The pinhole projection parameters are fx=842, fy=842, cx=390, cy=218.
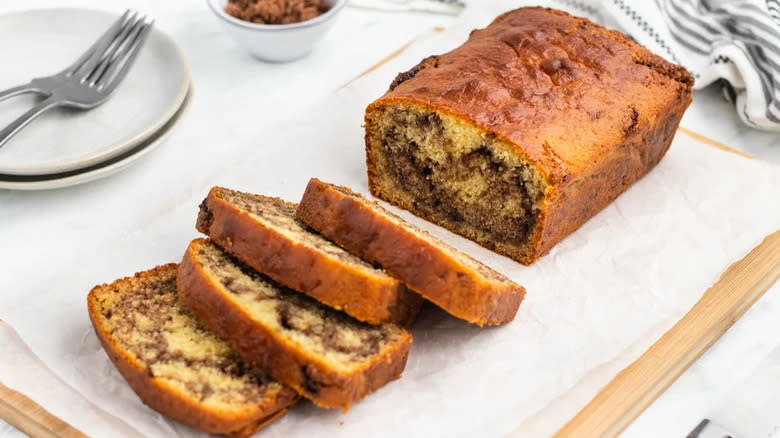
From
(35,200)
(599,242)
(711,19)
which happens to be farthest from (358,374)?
(711,19)

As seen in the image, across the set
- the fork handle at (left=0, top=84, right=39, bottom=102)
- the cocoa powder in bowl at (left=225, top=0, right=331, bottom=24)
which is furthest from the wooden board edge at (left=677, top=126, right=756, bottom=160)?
the fork handle at (left=0, top=84, right=39, bottom=102)

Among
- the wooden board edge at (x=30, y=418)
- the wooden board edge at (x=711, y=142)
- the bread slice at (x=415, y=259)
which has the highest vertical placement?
the wooden board edge at (x=711, y=142)

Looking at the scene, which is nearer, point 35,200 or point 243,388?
point 243,388

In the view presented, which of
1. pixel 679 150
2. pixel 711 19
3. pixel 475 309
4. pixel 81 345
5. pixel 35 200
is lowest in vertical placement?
pixel 35 200

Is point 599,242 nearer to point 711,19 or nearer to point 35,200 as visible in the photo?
point 711,19

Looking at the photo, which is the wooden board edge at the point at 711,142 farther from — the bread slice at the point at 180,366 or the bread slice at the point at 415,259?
the bread slice at the point at 180,366

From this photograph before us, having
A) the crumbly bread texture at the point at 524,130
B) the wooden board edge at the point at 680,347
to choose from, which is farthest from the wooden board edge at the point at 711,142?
the wooden board edge at the point at 680,347
